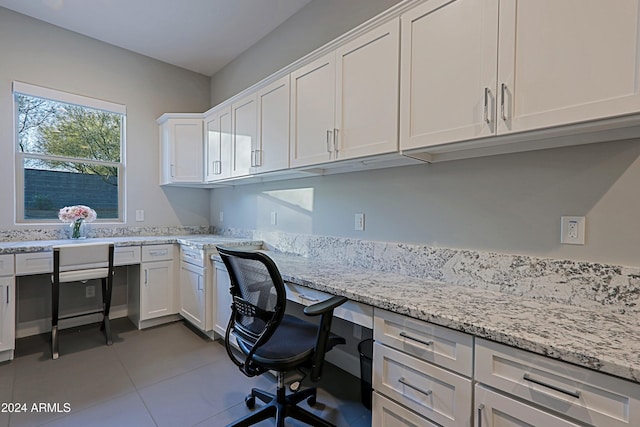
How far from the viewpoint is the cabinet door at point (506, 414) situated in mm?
912

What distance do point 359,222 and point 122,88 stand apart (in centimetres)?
314

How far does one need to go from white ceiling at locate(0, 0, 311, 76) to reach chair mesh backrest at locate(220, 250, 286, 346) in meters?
2.35

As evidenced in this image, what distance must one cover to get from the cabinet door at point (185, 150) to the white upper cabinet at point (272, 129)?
3.85 feet

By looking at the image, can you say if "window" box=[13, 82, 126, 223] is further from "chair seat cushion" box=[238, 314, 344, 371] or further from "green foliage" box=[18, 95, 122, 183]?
"chair seat cushion" box=[238, 314, 344, 371]

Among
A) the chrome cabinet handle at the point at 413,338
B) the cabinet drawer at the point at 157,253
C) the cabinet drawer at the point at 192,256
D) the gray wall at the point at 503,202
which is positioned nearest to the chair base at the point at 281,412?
the chrome cabinet handle at the point at 413,338

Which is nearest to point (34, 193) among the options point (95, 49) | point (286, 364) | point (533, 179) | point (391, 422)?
point (95, 49)

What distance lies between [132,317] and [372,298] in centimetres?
303

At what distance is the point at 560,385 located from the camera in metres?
0.89

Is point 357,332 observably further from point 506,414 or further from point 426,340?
point 506,414

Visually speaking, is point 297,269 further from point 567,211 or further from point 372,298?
point 567,211

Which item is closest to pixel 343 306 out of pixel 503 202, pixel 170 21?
pixel 503 202

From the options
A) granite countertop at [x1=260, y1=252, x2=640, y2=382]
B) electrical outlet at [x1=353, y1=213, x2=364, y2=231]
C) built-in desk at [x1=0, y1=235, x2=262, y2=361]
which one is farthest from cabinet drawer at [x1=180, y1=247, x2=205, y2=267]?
electrical outlet at [x1=353, y1=213, x2=364, y2=231]

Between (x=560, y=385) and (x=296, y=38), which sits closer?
(x=560, y=385)

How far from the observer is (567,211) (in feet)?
4.39
